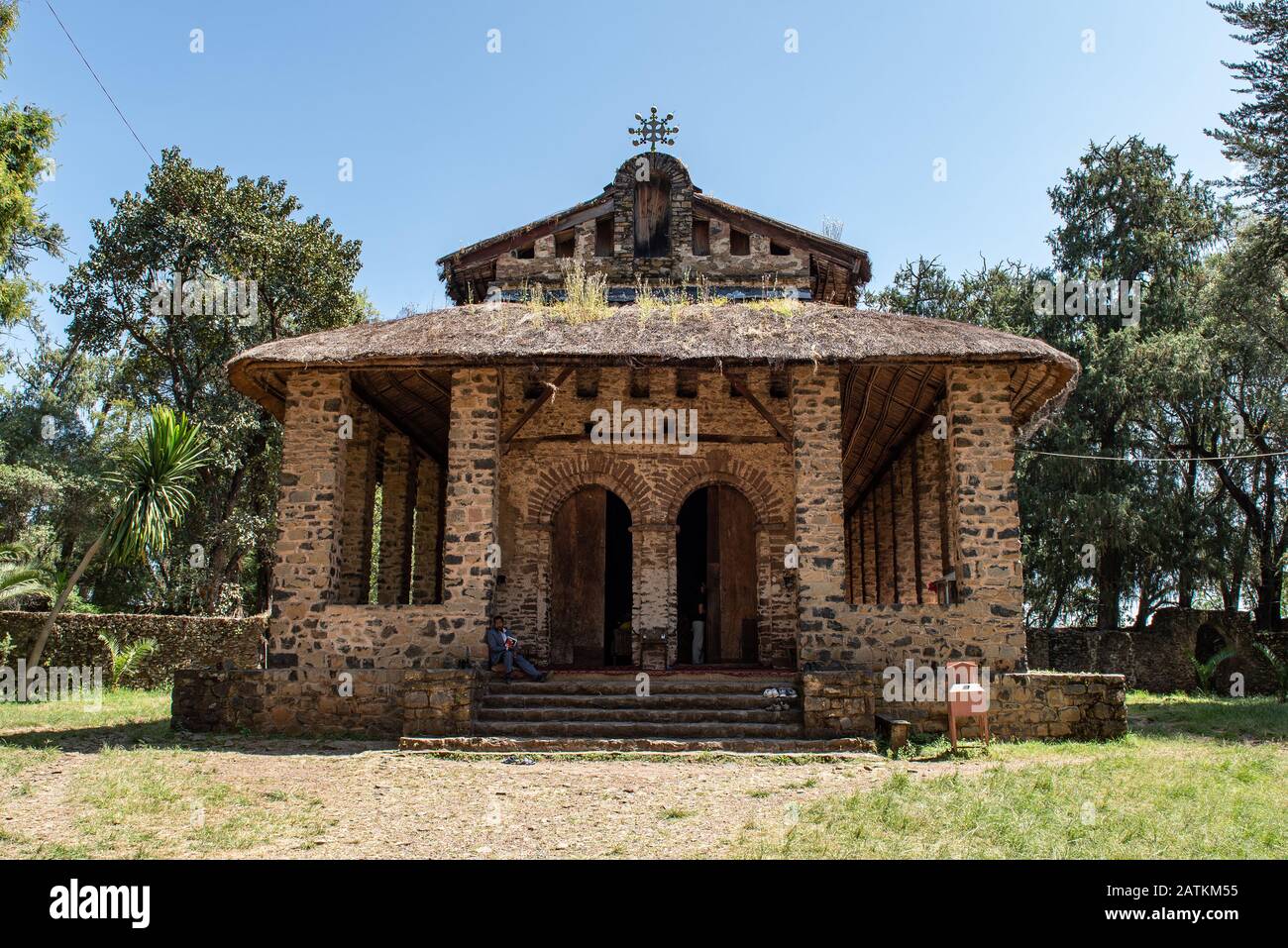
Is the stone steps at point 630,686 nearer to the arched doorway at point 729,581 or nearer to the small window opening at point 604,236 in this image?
the arched doorway at point 729,581

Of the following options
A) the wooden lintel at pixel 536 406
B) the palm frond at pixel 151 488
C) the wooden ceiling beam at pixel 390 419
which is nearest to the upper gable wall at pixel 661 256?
the wooden ceiling beam at pixel 390 419

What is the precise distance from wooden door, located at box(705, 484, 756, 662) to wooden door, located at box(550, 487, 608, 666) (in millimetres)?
1738

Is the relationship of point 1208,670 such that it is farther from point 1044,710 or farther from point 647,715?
point 647,715

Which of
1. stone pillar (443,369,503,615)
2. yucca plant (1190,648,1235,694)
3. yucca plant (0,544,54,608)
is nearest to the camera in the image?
stone pillar (443,369,503,615)

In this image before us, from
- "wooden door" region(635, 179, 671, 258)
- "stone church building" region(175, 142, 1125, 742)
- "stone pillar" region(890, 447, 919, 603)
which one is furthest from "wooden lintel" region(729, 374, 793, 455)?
"stone pillar" region(890, 447, 919, 603)

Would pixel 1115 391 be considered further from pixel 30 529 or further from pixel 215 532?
pixel 30 529

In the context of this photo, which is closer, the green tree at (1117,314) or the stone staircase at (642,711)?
the stone staircase at (642,711)

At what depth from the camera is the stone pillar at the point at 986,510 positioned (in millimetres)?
11695

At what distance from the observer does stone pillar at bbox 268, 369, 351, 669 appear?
12.0m

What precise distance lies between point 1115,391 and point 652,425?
13.7 metres

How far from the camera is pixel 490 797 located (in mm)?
7934

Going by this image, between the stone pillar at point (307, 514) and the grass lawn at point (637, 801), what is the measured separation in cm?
149

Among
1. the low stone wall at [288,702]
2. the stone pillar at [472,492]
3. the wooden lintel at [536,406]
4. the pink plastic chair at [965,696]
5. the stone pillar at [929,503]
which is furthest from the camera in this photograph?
the stone pillar at [929,503]

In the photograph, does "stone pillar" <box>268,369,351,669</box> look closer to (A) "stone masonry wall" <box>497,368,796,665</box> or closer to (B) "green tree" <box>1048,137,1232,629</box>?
(A) "stone masonry wall" <box>497,368,796,665</box>
